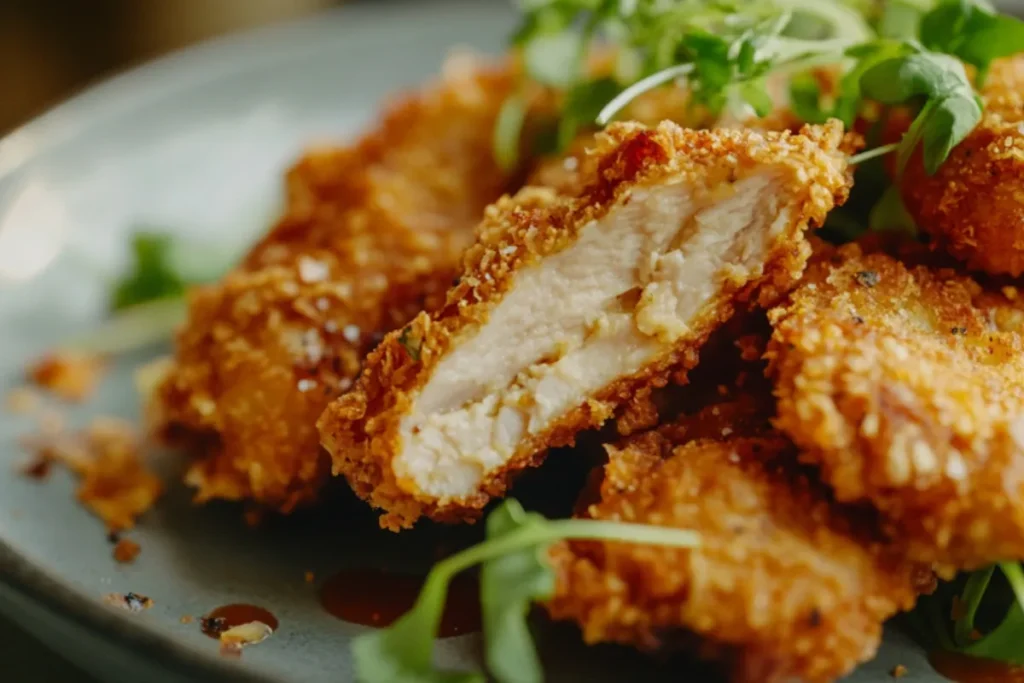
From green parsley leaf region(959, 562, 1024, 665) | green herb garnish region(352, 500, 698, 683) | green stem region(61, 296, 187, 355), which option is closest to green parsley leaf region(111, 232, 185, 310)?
green stem region(61, 296, 187, 355)

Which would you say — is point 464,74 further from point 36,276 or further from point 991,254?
point 991,254

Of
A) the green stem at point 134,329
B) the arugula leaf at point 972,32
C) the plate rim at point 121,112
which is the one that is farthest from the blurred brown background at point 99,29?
the arugula leaf at point 972,32

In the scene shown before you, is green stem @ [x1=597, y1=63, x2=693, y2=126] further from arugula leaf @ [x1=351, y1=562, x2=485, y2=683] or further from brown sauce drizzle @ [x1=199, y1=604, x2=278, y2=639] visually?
brown sauce drizzle @ [x1=199, y1=604, x2=278, y2=639]

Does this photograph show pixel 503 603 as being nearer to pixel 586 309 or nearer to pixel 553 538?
pixel 553 538

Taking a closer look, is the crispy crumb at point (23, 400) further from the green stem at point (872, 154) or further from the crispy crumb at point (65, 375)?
the green stem at point (872, 154)

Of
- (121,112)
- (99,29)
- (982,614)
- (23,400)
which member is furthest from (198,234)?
(99,29)
